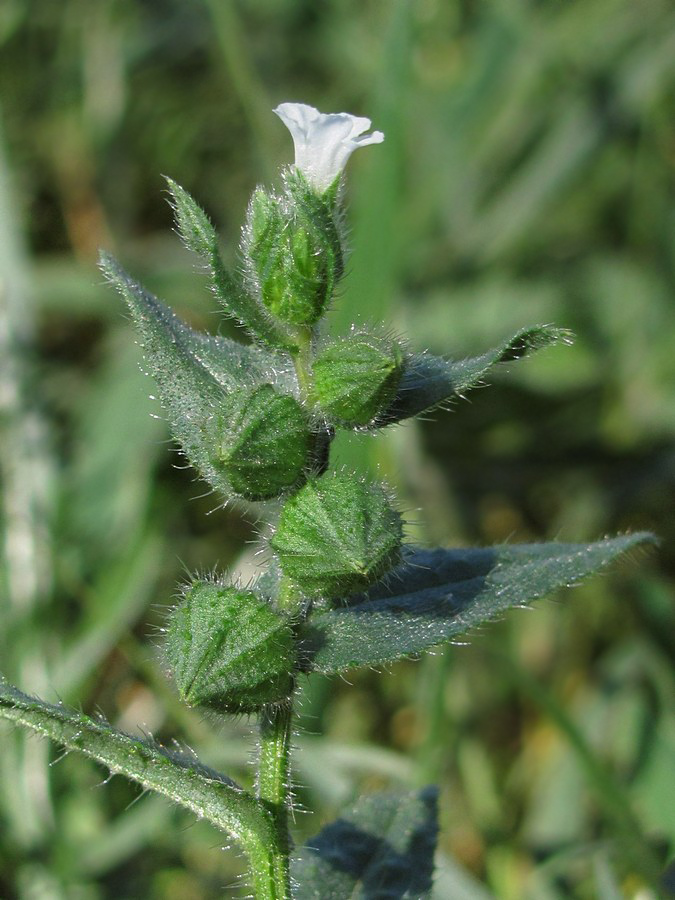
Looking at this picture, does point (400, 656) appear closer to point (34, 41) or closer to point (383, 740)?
point (383, 740)

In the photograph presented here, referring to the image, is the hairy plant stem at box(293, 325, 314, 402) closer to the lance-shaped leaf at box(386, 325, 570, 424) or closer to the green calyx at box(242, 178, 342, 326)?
the green calyx at box(242, 178, 342, 326)

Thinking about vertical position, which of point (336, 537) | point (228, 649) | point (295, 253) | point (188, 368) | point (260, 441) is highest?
point (295, 253)


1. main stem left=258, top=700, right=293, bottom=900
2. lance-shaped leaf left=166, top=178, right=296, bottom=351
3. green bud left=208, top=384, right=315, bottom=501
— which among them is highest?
lance-shaped leaf left=166, top=178, right=296, bottom=351

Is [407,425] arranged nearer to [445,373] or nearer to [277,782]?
[445,373]

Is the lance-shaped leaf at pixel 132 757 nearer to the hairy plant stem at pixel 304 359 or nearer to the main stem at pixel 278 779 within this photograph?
the main stem at pixel 278 779

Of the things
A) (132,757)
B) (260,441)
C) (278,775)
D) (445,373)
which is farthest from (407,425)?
(132,757)

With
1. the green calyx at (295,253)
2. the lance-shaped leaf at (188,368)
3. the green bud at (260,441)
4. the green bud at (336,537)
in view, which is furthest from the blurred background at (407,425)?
the green bud at (336,537)

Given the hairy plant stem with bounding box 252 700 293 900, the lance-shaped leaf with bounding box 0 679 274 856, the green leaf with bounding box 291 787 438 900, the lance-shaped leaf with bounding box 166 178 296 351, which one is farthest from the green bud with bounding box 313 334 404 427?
the green leaf with bounding box 291 787 438 900
